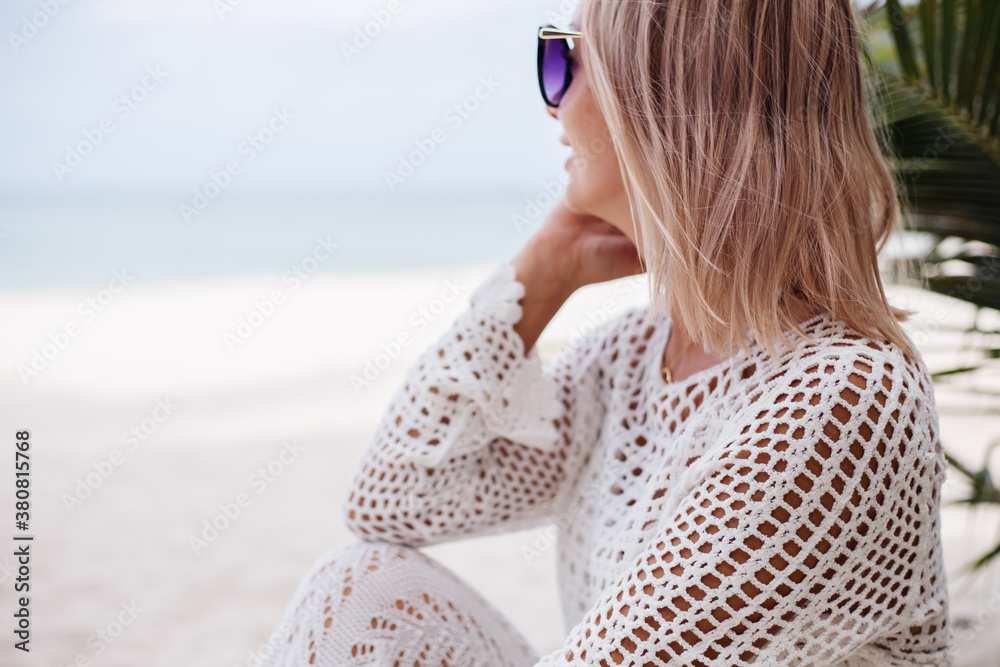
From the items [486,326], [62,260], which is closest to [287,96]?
[62,260]

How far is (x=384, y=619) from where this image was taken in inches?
42.6

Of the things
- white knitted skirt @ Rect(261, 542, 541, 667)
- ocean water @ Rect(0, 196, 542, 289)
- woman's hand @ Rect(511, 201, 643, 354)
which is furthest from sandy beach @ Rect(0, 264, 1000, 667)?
ocean water @ Rect(0, 196, 542, 289)

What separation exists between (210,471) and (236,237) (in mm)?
10344

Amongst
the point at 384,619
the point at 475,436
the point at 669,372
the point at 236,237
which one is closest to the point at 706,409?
the point at 669,372

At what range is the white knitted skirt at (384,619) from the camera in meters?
1.06

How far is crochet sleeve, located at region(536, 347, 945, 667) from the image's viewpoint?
2.54 ft

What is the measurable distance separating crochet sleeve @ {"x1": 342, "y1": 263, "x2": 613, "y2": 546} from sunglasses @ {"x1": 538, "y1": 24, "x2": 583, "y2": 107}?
0.31 metres

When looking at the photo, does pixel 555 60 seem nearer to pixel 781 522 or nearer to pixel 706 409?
pixel 706 409

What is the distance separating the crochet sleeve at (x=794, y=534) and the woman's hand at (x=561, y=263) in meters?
0.51

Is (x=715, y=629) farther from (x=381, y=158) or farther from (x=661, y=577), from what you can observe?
(x=381, y=158)

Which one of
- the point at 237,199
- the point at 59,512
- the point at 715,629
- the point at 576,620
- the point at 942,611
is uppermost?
the point at 715,629

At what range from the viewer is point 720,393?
3.23 ft

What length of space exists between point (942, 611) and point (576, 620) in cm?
52

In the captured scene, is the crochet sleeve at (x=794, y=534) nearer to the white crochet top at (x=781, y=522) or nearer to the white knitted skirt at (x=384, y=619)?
the white crochet top at (x=781, y=522)
